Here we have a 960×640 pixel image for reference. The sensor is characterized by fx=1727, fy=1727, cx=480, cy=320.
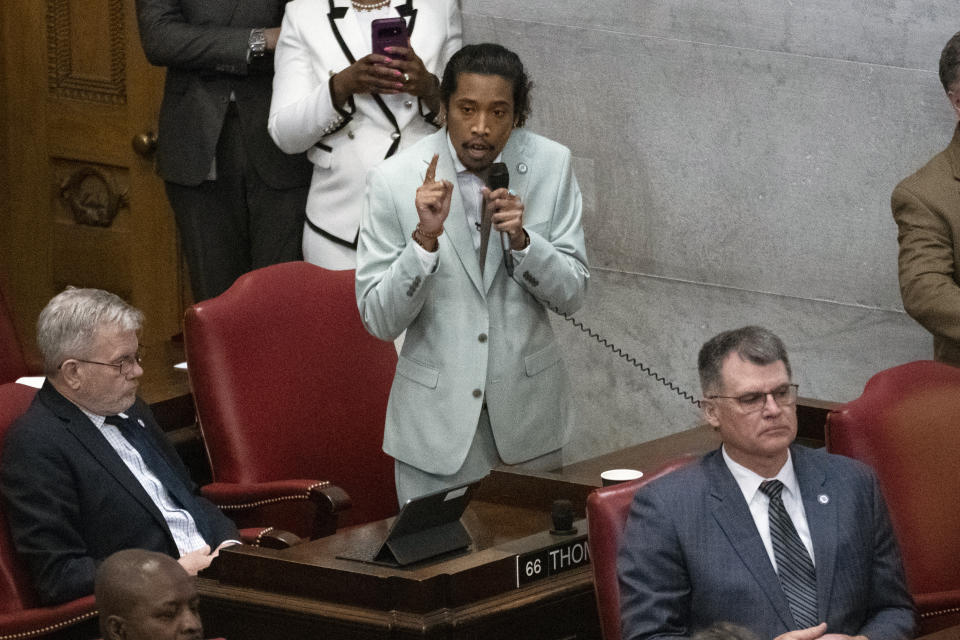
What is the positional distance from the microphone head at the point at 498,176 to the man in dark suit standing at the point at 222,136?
4.99 feet

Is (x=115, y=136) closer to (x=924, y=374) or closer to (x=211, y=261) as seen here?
(x=211, y=261)

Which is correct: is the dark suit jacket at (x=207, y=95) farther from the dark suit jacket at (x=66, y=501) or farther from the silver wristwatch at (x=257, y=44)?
the dark suit jacket at (x=66, y=501)

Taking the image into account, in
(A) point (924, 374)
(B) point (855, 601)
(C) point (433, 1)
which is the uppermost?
(C) point (433, 1)

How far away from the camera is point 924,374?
12.9ft

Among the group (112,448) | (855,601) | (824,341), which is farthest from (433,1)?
(855,601)

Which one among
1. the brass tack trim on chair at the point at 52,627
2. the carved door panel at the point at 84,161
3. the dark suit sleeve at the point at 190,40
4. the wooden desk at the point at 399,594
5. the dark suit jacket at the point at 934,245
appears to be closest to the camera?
the wooden desk at the point at 399,594

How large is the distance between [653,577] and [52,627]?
4.31 ft

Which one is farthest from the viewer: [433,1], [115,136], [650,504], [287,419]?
[115,136]

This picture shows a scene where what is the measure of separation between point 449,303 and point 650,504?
848mm

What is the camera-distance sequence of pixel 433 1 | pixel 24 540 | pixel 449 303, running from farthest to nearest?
1. pixel 433 1
2. pixel 449 303
3. pixel 24 540

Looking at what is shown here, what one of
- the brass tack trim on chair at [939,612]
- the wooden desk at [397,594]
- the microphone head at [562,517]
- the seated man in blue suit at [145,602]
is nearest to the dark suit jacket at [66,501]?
the wooden desk at [397,594]

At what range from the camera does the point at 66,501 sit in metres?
3.76

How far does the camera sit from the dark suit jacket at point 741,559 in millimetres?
3252

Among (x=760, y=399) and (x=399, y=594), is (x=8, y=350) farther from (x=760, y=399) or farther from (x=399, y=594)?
(x=760, y=399)
